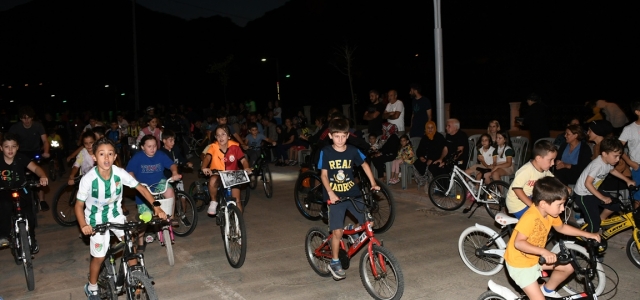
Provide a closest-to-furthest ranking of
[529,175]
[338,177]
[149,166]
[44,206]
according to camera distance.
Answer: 1. [529,175]
2. [338,177]
3. [149,166]
4. [44,206]

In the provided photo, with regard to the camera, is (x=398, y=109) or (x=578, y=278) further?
(x=398, y=109)

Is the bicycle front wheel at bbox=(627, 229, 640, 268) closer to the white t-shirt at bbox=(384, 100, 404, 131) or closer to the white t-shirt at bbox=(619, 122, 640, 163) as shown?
the white t-shirt at bbox=(619, 122, 640, 163)

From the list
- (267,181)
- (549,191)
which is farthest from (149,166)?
(549,191)

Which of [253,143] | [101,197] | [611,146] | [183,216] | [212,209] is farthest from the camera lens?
[253,143]

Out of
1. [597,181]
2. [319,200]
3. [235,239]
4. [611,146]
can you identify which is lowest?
[235,239]

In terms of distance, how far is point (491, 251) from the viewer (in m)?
6.23

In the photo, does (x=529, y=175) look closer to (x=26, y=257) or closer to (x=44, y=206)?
(x=26, y=257)

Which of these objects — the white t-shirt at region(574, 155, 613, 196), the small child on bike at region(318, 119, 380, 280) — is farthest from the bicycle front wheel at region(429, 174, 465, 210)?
the small child on bike at region(318, 119, 380, 280)

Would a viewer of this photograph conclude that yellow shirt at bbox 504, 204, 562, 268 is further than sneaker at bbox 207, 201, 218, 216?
No

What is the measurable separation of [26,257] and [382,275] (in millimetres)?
4176

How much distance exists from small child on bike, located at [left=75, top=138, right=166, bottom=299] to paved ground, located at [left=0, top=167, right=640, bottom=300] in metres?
1.18

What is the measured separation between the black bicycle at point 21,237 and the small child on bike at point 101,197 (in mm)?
1672

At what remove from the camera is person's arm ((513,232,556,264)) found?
434cm

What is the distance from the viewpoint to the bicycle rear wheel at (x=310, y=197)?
32.6 feet
